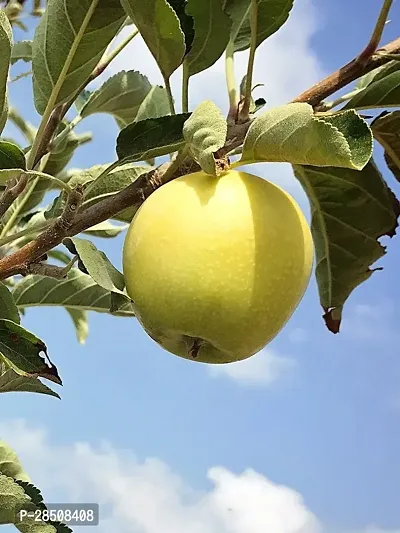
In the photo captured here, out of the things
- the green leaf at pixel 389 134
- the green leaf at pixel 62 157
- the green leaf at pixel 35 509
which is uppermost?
the green leaf at pixel 62 157

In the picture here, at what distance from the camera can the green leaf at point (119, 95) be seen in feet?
4.51

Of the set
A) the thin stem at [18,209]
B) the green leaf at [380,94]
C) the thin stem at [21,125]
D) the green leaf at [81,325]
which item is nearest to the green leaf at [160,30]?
the green leaf at [380,94]

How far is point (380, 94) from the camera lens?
86cm

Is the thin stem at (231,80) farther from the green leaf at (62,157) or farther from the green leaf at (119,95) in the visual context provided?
the green leaf at (62,157)

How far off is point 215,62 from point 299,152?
36cm

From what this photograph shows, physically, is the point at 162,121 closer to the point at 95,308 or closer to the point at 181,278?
the point at 181,278

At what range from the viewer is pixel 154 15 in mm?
786

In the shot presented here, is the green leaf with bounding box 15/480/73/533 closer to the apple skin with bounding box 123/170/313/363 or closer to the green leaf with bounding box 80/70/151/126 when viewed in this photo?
the apple skin with bounding box 123/170/313/363

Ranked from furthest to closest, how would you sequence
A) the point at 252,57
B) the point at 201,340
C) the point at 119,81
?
the point at 119,81 → the point at 252,57 → the point at 201,340

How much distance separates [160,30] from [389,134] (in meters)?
0.37

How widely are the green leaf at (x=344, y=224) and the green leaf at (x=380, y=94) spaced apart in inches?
6.5

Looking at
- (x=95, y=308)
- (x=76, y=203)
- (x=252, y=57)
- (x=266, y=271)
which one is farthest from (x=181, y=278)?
(x=95, y=308)

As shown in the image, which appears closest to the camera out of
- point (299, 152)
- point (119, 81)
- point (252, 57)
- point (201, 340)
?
point (299, 152)

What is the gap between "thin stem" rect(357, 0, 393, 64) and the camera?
817mm
